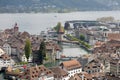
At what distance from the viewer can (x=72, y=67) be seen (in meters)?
19.9

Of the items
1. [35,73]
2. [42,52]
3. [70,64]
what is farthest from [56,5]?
[35,73]

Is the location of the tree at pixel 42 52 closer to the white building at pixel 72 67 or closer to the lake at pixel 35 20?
the white building at pixel 72 67

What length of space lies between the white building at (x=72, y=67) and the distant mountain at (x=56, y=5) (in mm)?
87558

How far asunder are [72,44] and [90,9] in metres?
85.8

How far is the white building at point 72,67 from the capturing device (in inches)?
768

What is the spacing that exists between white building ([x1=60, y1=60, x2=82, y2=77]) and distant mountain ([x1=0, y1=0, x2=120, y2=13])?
287 feet

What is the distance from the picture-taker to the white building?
1950 cm

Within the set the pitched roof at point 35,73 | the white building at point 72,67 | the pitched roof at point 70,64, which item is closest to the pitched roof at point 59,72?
the pitched roof at point 35,73

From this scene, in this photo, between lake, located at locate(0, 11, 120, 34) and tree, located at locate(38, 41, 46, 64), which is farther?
lake, located at locate(0, 11, 120, 34)

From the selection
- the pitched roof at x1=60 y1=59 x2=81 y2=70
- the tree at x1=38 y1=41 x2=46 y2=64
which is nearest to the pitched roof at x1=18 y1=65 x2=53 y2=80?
the pitched roof at x1=60 y1=59 x2=81 y2=70

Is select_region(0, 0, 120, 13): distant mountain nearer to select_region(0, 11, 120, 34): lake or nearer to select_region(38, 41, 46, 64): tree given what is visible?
select_region(0, 11, 120, 34): lake

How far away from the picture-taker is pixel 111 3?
131m

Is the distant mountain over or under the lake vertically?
over

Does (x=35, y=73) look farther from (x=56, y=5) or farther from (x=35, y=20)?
(x=56, y=5)
